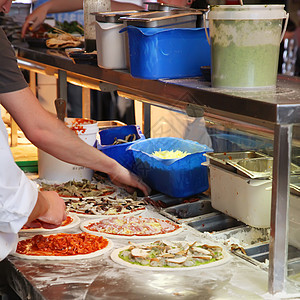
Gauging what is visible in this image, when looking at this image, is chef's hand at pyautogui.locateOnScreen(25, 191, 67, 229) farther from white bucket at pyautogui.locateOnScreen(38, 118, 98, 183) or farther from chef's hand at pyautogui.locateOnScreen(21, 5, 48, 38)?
chef's hand at pyautogui.locateOnScreen(21, 5, 48, 38)

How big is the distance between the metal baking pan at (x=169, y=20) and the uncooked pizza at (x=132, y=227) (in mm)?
796

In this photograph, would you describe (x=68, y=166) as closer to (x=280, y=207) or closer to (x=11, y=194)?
(x=11, y=194)

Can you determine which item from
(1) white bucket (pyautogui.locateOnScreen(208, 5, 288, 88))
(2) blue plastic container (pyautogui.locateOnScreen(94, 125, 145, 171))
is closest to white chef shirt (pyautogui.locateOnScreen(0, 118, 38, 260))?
(1) white bucket (pyautogui.locateOnScreen(208, 5, 288, 88))

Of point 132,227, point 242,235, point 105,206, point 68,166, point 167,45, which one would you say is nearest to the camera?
point 167,45

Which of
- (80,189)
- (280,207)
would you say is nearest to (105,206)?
(80,189)

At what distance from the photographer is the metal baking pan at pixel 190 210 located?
2.43 metres

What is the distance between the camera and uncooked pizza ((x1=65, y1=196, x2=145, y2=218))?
2.42m

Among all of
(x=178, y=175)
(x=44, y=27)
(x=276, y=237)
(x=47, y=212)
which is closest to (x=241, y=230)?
(x=178, y=175)

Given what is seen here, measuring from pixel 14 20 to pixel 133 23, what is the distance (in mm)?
3843

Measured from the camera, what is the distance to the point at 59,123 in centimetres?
238

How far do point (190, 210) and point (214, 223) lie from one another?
0.64ft

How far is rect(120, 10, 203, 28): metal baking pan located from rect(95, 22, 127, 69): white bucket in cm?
15

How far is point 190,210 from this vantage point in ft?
8.05

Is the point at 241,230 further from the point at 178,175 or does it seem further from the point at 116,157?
the point at 116,157
